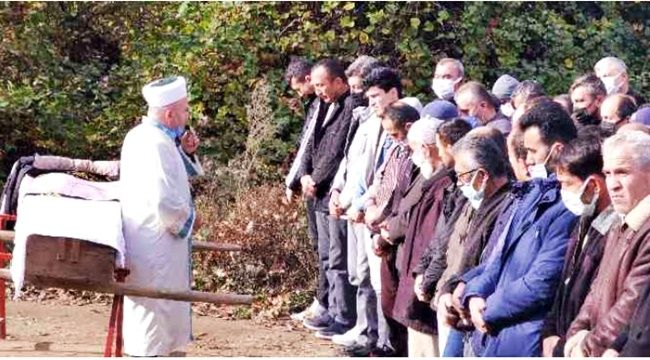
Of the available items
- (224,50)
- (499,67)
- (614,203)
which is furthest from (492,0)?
(614,203)

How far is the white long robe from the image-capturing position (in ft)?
22.6

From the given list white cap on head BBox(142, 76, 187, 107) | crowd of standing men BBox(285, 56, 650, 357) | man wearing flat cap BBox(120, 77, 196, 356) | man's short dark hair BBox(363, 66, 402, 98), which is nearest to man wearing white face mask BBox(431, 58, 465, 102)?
crowd of standing men BBox(285, 56, 650, 357)

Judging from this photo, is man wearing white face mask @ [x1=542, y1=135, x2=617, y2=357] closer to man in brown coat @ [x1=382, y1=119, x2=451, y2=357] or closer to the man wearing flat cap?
man in brown coat @ [x1=382, y1=119, x2=451, y2=357]

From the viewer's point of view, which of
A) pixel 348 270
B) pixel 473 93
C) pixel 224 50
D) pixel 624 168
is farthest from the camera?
pixel 224 50

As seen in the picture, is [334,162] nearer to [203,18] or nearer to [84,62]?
[203,18]

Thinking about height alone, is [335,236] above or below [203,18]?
below

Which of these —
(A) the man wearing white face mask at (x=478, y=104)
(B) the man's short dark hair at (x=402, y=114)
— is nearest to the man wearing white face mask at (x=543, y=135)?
(A) the man wearing white face mask at (x=478, y=104)

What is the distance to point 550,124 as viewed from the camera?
5.79 metres

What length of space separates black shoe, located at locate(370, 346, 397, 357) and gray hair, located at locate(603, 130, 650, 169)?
3.61m

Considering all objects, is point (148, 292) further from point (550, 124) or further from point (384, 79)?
point (384, 79)

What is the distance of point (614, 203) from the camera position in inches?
188

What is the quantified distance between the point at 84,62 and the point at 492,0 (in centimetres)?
462

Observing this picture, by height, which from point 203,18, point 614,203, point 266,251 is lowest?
point 266,251

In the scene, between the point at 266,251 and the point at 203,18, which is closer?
the point at 266,251
